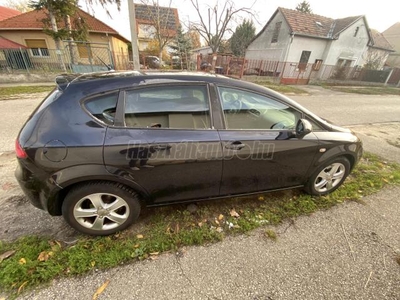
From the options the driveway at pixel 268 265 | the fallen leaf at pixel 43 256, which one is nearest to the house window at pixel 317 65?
the driveway at pixel 268 265

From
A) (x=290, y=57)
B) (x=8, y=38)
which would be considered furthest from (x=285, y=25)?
(x=8, y=38)

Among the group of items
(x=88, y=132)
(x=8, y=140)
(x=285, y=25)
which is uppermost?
(x=285, y=25)

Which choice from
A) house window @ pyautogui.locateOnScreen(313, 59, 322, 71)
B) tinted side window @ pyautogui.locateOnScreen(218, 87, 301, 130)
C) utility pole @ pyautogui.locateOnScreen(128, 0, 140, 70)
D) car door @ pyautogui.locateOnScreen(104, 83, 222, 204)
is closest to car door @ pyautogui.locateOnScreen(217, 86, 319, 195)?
tinted side window @ pyautogui.locateOnScreen(218, 87, 301, 130)

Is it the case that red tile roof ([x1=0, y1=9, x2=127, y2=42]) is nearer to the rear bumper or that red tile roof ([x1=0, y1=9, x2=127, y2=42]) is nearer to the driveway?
the rear bumper

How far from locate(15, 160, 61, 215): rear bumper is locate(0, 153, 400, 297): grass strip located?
1.47 ft

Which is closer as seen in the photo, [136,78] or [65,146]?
[65,146]

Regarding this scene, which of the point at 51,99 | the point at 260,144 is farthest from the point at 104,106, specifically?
the point at 260,144

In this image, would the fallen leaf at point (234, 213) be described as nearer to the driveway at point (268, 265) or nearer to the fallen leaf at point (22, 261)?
the driveway at point (268, 265)

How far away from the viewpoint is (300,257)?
1.97m

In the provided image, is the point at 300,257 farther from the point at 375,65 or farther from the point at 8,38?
the point at 375,65

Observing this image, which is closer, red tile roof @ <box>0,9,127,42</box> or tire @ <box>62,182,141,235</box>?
tire @ <box>62,182,141,235</box>

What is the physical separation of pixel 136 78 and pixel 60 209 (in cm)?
148

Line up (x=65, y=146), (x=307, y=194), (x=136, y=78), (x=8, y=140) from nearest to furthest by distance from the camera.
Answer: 1. (x=65, y=146)
2. (x=136, y=78)
3. (x=307, y=194)
4. (x=8, y=140)

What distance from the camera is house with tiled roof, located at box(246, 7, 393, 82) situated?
18.5 m
